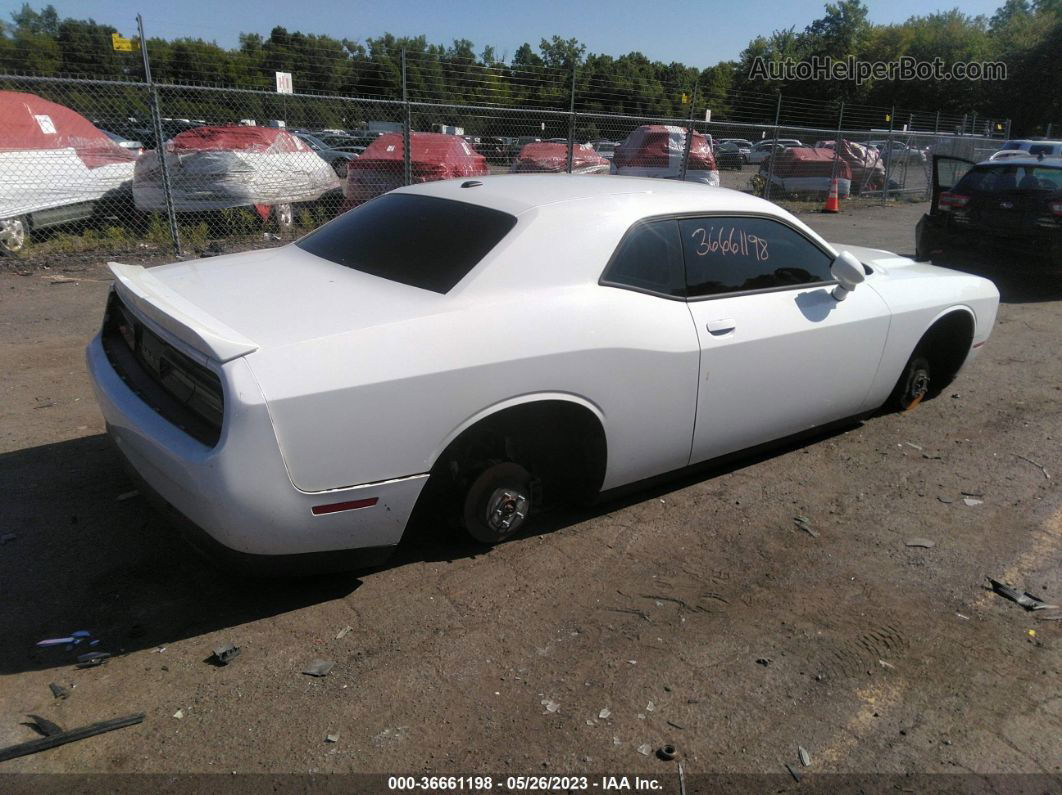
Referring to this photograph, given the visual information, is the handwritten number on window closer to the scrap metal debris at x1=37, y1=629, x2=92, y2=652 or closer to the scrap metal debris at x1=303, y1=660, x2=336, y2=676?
the scrap metal debris at x1=303, y1=660, x2=336, y2=676

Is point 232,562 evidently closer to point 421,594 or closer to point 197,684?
point 197,684

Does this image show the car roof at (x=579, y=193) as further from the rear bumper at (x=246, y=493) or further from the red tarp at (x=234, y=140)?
the red tarp at (x=234, y=140)

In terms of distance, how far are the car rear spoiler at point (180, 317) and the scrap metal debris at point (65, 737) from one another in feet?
3.73

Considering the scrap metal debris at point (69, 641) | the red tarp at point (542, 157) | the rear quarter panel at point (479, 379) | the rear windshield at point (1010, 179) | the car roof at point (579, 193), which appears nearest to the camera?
the rear quarter panel at point (479, 379)

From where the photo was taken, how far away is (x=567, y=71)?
19.8 meters

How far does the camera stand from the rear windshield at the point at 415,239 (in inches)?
133

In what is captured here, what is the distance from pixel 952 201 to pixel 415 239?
8.24 m

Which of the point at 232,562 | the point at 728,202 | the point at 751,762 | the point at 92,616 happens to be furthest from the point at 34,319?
the point at 751,762

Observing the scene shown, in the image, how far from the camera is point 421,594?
320cm

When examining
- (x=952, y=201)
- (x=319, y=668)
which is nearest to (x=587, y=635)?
(x=319, y=668)

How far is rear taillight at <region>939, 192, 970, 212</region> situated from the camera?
31.0 feet

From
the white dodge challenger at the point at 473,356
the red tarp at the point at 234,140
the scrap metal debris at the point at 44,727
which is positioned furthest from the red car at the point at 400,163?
the scrap metal debris at the point at 44,727

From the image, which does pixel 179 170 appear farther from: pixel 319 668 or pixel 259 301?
pixel 319 668

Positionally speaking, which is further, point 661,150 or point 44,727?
point 661,150
